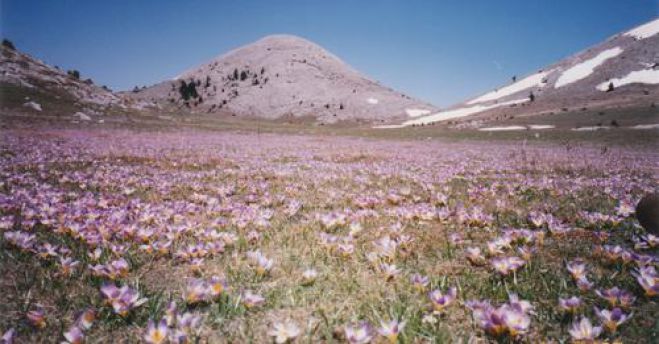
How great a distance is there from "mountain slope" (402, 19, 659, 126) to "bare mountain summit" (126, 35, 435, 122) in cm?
2771

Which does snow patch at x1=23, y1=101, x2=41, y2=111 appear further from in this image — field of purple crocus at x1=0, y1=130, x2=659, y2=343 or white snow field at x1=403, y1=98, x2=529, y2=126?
white snow field at x1=403, y1=98, x2=529, y2=126

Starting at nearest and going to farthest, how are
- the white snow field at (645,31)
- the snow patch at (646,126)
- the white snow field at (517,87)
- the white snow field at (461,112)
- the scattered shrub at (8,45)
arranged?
the snow patch at (646,126), the scattered shrub at (8,45), the white snow field at (461,112), the white snow field at (645,31), the white snow field at (517,87)

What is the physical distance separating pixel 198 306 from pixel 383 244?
6.43ft

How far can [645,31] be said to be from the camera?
91.4 meters

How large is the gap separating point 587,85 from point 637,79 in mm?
8617

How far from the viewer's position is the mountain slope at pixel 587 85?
62344 mm

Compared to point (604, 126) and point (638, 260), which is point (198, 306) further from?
point (604, 126)

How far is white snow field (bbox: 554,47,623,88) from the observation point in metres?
84.4

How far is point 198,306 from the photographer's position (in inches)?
104

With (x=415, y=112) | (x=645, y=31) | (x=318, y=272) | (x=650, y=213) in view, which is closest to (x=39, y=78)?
(x=318, y=272)

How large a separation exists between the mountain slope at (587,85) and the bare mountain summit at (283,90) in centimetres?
2771

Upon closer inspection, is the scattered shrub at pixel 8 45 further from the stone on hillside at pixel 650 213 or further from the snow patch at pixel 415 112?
the snow patch at pixel 415 112

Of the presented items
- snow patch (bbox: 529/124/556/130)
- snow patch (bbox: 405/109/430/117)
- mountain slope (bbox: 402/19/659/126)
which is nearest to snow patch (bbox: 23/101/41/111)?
snow patch (bbox: 529/124/556/130)

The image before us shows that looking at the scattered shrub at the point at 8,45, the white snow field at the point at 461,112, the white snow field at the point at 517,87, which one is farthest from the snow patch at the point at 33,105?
the white snow field at the point at 517,87
